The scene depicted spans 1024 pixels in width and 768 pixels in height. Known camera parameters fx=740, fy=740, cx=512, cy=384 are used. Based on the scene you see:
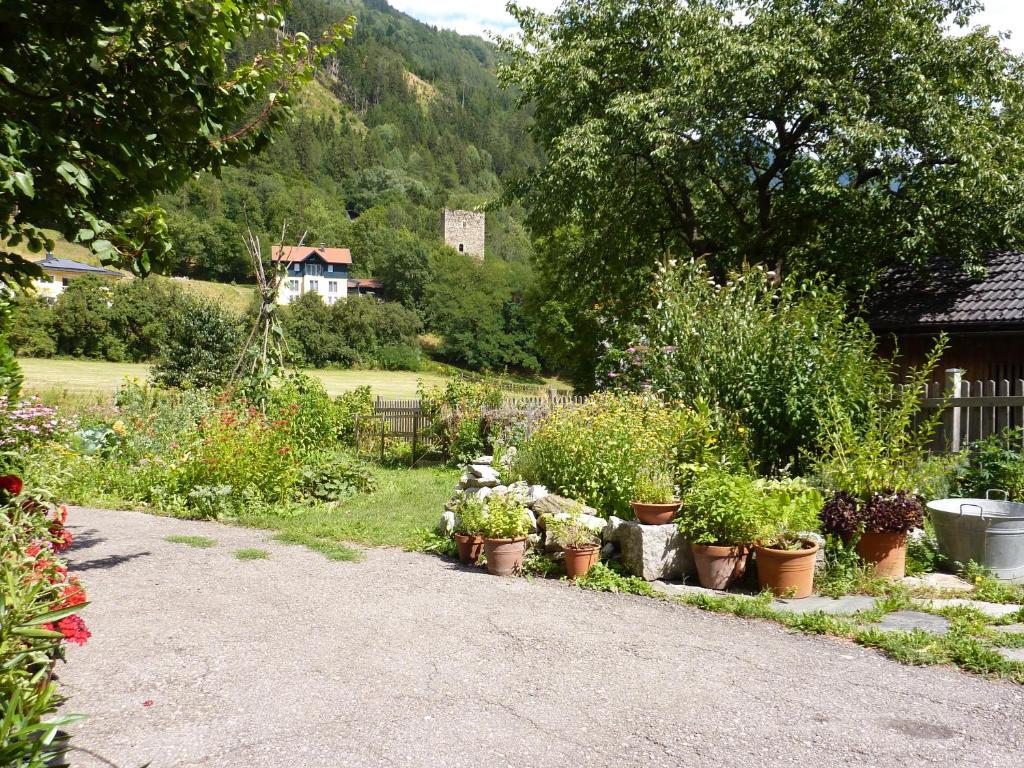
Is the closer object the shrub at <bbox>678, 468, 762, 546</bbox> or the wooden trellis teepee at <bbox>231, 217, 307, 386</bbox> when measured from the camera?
the shrub at <bbox>678, 468, 762, 546</bbox>

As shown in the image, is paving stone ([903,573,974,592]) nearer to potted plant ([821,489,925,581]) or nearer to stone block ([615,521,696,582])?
potted plant ([821,489,925,581])

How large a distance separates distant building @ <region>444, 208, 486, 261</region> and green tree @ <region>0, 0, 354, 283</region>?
326 ft

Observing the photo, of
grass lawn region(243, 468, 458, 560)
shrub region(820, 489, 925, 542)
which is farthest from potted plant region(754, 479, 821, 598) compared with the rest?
grass lawn region(243, 468, 458, 560)

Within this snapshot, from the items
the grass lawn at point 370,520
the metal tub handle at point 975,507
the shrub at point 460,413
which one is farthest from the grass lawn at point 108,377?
the metal tub handle at point 975,507

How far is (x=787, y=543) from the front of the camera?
228 inches

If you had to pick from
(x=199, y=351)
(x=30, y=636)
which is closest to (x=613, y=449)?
(x=30, y=636)

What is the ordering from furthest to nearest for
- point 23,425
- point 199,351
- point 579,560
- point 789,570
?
point 199,351
point 23,425
point 579,560
point 789,570

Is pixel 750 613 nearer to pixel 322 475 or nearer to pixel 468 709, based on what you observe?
pixel 468 709

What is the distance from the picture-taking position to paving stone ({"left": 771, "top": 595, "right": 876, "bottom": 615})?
5296mm

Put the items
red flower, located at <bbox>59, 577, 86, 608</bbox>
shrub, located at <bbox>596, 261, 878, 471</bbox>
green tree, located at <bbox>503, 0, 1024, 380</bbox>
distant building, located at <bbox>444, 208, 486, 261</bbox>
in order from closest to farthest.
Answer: red flower, located at <bbox>59, 577, 86, 608</bbox>
shrub, located at <bbox>596, 261, 878, 471</bbox>
green tree, located at <bbox>503, 0, 1024, 380</bbox>
distant building, located at <bbox>444, 208, 486, 261</bbox>

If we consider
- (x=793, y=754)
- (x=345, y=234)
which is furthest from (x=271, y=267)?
(x=345, y=234)

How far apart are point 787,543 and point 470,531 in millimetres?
2670

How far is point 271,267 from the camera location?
12.2 meters

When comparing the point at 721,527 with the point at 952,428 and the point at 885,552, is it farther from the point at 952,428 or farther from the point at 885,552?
the point at 952,428
